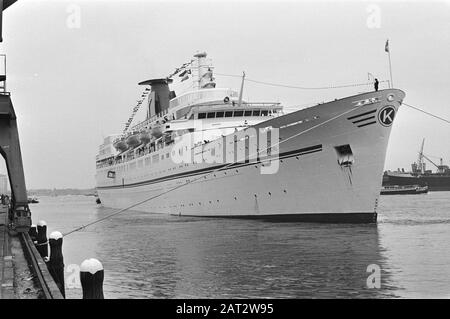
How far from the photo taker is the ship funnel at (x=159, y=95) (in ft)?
136

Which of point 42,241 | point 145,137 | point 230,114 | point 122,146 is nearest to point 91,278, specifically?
point 42,241

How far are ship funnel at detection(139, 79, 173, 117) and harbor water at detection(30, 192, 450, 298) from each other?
1987cm

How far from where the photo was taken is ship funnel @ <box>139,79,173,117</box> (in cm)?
4150

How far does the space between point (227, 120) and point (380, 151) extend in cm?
1019

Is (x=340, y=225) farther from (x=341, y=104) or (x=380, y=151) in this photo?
(x=341, y=104)

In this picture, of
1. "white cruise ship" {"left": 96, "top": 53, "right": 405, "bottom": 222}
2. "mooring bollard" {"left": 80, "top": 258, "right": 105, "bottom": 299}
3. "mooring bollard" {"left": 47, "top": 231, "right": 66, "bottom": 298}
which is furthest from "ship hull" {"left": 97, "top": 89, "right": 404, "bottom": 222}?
"mooring bollard" {"left": 80, "top": 258, "right": 105, "bottom": 299}

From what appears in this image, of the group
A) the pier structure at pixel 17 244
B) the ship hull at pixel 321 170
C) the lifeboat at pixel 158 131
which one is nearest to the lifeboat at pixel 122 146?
the lifeboat at pixel 158 131

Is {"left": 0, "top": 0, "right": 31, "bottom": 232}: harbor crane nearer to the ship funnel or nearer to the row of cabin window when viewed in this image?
the row of cabin window

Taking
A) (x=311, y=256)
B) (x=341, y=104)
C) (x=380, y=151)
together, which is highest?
(x=341, y=104)

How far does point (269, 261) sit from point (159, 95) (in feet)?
98.0

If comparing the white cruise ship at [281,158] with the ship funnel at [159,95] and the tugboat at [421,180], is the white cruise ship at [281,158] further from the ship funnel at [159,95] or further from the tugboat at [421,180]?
the tugboat at [421,180]

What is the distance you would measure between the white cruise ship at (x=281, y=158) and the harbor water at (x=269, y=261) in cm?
134

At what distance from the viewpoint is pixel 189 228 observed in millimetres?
23391
